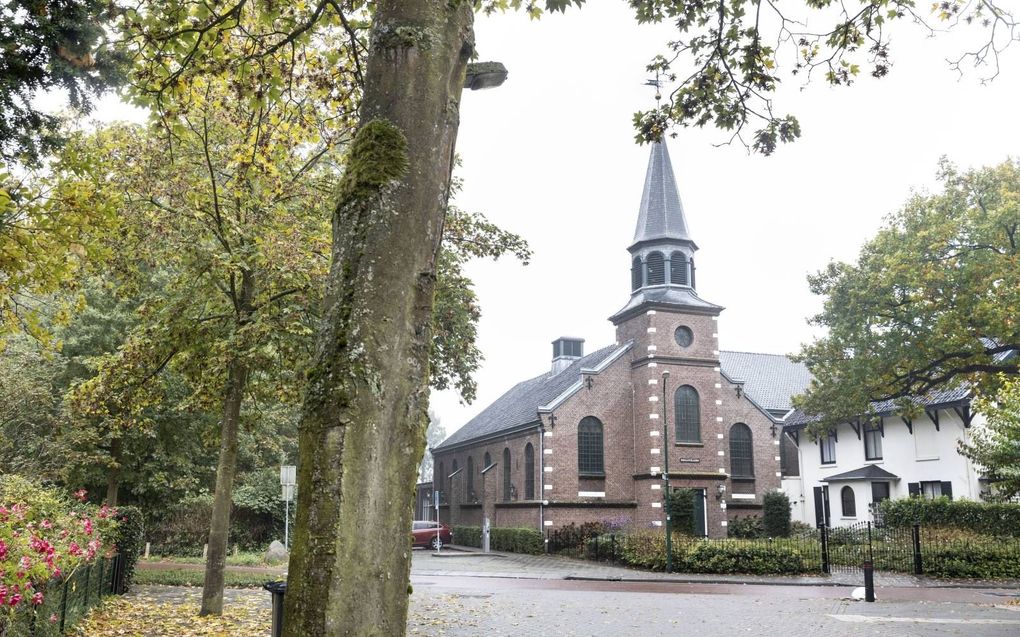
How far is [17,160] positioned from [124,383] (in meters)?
6.02

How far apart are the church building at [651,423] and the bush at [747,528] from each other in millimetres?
823

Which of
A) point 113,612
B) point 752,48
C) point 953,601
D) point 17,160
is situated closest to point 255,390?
point 113,612

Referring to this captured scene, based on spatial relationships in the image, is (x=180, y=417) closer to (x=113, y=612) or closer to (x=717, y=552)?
(x=113, y=612)

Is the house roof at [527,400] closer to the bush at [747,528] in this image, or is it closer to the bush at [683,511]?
the bush at [683,511]

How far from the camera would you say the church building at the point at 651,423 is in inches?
1406

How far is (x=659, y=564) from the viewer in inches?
1029

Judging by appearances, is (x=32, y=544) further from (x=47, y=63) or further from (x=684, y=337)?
(x=684, y=337)

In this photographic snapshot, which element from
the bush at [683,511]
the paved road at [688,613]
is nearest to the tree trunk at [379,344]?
the paved road at [688,613]

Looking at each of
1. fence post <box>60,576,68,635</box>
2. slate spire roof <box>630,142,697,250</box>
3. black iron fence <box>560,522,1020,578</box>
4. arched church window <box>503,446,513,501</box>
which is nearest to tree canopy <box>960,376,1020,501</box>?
black iron fence <box>560,522,1020,578</box>

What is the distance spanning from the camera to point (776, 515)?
36.6 meters

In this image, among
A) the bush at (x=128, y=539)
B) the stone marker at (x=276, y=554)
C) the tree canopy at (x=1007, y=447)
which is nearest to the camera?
the bush at (x=128, y=539)

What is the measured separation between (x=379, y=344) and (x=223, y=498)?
10888 mm

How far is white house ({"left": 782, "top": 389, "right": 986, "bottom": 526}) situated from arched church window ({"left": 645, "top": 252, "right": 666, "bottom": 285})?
9612 mm

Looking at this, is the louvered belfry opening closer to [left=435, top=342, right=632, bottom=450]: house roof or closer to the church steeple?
the church steeple
